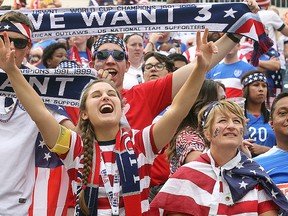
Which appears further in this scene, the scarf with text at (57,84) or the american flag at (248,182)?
the scarf with text at (57,84)

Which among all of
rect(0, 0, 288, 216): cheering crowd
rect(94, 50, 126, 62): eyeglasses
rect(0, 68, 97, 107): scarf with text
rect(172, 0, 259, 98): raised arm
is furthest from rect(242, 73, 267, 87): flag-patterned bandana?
rect(0, 68, 97, 107): scarf with text

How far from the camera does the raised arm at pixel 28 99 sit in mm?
5531

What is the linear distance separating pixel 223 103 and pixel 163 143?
574 millimetres

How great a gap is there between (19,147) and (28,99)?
19.0 inches

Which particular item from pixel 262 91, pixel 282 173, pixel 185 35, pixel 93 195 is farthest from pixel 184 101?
pixel 185 35

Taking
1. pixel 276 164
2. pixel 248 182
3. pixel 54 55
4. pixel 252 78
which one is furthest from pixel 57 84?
pixel 54 55

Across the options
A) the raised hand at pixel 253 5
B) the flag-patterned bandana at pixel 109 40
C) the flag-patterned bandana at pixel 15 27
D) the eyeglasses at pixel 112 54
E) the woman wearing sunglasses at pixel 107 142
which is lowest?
the woman wearing sunglasses at pixel 107 142

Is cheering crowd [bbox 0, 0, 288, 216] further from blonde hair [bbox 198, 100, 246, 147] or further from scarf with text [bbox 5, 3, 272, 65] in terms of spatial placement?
scarf with text [bbox 5, 3, 272, 65]

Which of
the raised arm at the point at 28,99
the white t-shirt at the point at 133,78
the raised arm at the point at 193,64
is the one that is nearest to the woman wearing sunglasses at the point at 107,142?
the raised arm at the point at 28,99

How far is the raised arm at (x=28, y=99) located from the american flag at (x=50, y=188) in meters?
0.53

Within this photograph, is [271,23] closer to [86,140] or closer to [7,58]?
[86,140]

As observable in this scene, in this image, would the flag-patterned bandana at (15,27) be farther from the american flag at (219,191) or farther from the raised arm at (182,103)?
the american flag at (219,191)

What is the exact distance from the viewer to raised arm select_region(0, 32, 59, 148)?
18.1 feet

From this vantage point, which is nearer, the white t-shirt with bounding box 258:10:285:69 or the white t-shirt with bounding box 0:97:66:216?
the white t-shirt with bounding box 0:97:66:216
